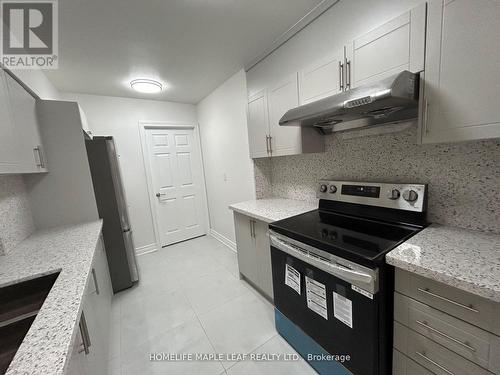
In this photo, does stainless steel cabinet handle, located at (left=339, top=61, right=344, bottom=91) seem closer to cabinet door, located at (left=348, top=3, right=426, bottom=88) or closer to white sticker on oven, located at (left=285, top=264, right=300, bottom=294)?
cabinet door, located at (left=348, top=3, right=426, bottom=88)

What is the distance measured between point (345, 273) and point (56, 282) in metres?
1.38

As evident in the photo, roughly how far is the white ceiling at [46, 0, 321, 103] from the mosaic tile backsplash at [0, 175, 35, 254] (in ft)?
3.84

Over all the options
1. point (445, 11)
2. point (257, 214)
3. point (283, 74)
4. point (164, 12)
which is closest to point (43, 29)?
point (164, 12)

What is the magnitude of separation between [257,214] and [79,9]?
1.86 m

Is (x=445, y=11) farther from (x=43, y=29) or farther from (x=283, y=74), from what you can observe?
(x=43, y=29)

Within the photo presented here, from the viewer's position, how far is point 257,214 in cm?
179

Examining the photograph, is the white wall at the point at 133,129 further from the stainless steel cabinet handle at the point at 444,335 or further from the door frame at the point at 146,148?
the stainless steel cabinet handle at the point at 444,335

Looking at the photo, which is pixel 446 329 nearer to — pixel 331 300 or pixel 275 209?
pixel 331 300

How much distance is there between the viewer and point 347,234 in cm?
123

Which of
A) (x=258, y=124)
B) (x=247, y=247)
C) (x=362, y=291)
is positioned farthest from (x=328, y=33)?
(x=247, y=247)

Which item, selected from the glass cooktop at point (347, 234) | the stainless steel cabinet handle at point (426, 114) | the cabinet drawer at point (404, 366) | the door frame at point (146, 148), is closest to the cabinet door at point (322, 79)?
the stainless steel cabinet handle at point (426, 114)

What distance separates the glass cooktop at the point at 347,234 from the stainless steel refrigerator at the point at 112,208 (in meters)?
1.81

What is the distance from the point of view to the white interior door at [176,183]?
338 cm

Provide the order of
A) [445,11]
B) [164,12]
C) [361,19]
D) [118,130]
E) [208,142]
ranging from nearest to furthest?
[445,11], [361,19], [164,12], [118,130], [208,142]
